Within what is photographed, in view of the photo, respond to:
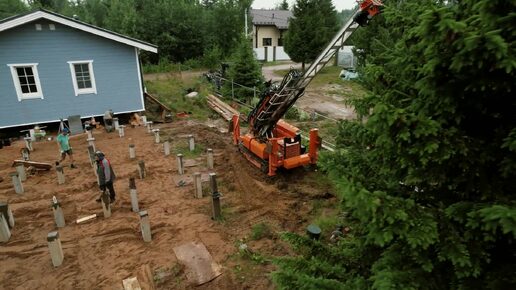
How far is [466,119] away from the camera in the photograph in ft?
10.2

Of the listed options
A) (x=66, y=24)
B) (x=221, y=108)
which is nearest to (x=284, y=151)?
(x=221, y=108)

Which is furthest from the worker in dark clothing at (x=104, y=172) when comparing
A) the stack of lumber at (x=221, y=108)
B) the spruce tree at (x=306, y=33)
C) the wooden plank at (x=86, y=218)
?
the spruce tree at (x=306, y=33)

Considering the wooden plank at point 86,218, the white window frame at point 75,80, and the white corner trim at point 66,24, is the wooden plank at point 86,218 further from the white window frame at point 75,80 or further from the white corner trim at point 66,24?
the white corner trim at point 66,24

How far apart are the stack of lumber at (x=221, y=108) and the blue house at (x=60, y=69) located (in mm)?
4589

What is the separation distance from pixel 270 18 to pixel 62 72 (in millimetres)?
35328

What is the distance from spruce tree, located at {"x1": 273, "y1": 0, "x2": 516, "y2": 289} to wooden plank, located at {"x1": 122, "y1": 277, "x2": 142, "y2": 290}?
4392 millimetres

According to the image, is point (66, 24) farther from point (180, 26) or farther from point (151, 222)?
point (180, 26)

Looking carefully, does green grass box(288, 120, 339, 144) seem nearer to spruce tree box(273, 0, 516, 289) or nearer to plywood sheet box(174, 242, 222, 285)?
plywood sheet box(174, 242, 222, 285)

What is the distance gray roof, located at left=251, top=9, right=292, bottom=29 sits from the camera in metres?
45.2

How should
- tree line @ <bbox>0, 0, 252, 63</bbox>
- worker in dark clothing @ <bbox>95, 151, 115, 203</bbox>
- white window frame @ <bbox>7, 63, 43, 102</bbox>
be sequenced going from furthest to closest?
1. tree line @ <bbox>0, 0, 252, 63</bbox>
2. white window frame @ <bbox>7, 63, 43, 102</bbox>
3. worker in dark clothing @ <bbox>95, 151, 115, 203</bbox>

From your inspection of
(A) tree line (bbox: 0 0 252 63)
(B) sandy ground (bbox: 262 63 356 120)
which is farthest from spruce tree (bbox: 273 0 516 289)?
(A) tree line (bbox: 0 0 252 63)

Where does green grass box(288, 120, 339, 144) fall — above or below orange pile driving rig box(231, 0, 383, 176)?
below

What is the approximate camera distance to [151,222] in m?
8.73

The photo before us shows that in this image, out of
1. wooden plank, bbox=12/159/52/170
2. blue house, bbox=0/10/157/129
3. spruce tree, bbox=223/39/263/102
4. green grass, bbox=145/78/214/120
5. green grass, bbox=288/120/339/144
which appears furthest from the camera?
spruce tree, bbox=223/39/263/102
